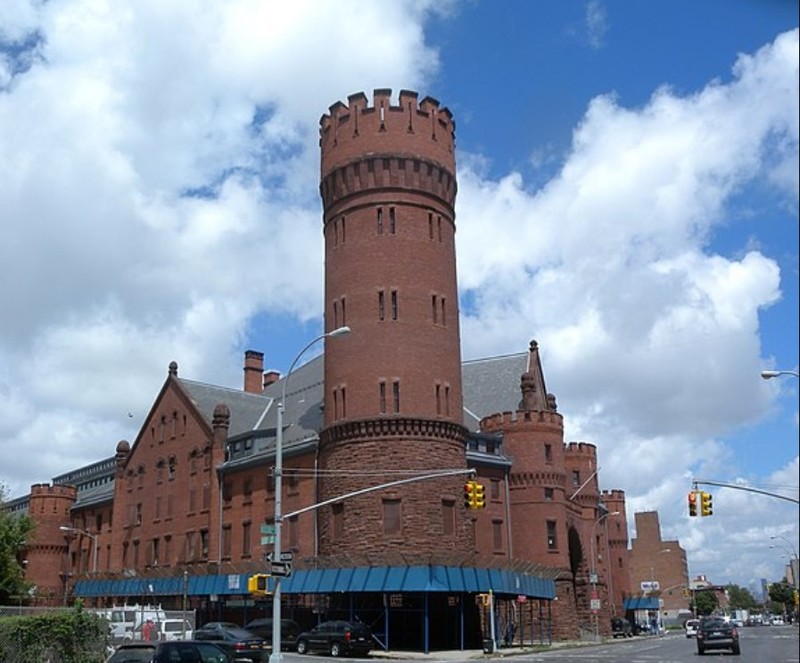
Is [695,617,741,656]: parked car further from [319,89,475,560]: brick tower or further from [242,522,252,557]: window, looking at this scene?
[242,522,252,557]: window

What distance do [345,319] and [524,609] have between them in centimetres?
2345

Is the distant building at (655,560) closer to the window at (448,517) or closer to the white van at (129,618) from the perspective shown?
the window at (448,517)

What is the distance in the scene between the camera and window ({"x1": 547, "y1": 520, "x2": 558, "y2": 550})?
6380 centimetres

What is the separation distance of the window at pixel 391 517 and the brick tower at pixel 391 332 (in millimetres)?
55

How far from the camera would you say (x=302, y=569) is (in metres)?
52.8

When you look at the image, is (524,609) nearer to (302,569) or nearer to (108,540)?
(302,569)

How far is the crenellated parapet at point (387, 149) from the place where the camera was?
2159 inches

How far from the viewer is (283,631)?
158 feet

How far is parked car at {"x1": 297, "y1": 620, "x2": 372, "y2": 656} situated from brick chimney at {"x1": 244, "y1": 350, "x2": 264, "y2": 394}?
145 ft


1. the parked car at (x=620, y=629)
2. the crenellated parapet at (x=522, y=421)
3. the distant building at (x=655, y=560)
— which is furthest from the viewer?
the distant building at (x=655, y=560)

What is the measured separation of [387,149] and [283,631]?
27270 millimetres

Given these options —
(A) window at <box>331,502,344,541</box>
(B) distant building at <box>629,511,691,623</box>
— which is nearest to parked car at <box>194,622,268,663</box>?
(A) window at <box>331,502,344,541</box>

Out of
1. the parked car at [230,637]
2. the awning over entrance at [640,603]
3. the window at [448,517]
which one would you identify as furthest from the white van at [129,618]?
the awning over entrance at [640,603]

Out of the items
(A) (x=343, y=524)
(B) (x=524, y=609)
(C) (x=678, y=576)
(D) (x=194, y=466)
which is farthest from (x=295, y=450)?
(C) (x=678, y=576)
